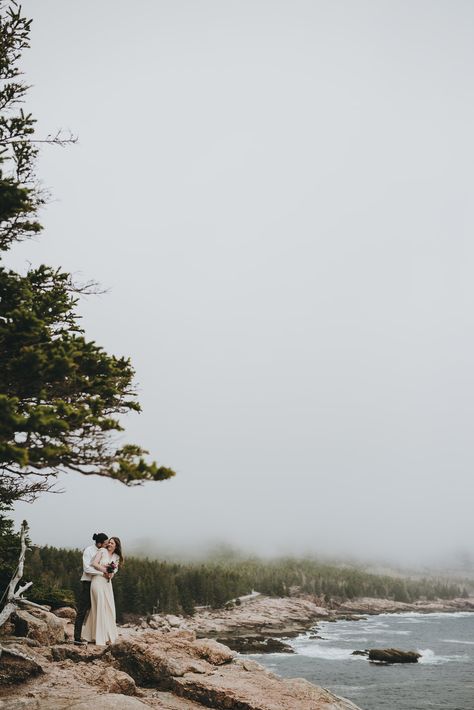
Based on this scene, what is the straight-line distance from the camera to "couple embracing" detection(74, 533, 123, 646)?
1545cm

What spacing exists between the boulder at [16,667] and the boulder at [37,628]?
3.69 metres

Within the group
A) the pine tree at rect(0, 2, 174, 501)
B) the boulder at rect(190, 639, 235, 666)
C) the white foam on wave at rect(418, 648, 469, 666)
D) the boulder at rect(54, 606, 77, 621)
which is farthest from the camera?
the white foam on wave at rect(418, 648, 469, 666)

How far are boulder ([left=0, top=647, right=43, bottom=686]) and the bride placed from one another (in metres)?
3.64

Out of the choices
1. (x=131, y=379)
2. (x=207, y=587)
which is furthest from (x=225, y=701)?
(x=207, y=587)

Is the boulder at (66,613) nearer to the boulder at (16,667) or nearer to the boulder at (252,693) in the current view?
the boulder at (252,693)

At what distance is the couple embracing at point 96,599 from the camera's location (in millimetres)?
15453

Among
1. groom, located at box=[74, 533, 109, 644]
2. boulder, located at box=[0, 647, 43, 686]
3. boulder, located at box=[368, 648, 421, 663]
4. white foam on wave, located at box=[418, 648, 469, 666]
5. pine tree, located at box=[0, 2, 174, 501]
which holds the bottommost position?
white foam on wave, located at box=[418, 648, 469, 666]

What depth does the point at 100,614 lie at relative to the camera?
1552 centimetres

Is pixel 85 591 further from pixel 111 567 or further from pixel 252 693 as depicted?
pixel 252 693

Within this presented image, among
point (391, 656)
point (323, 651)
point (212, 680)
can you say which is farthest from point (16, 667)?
point (323, 651)

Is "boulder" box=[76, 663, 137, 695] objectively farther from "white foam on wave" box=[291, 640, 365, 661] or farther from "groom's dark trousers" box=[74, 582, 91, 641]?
"white foam on wave" box=[291, 640, 365, 661]

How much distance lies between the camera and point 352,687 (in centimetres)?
4812

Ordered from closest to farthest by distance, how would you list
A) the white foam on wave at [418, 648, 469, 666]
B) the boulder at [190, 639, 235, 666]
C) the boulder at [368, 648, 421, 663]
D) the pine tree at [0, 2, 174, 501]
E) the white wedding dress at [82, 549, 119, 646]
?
the pine tree at [0, 2, 174, 501] → the white wedding dress at [82, 549, 119, 646] → the boulder at [190, 639, 235, 666] → the boulder at [368, 648, 421, 663] → the white foam on wave at [418, 648, 469, 666]

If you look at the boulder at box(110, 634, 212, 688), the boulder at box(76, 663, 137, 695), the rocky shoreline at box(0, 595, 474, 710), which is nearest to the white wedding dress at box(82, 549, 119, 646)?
the rocky shoreline at box(0, 595, 474, 710)
